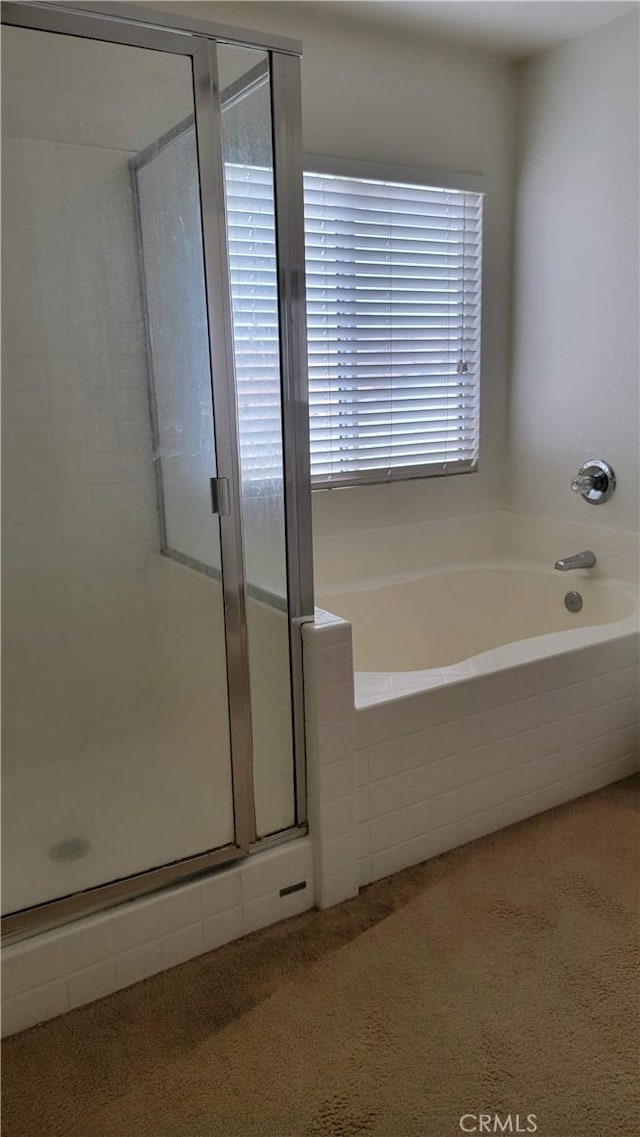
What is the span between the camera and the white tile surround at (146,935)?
171 cm

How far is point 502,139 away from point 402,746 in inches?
96.0

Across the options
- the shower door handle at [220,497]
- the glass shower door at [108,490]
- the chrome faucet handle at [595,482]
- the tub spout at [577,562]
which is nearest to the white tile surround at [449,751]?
the glass shower door at [108,490]

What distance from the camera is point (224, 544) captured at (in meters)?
1.87

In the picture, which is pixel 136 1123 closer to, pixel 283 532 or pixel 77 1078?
pixel 77 1078

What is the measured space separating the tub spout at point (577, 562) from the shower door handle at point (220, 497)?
5.34 ft

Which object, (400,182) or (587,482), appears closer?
(400,182)

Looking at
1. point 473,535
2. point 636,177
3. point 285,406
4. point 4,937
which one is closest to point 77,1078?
point 4,937

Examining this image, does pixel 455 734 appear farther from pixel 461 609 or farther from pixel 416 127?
pixel 416 127

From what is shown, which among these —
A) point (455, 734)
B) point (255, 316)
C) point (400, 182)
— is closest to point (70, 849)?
point (455, 734)

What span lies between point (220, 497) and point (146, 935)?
97 cm

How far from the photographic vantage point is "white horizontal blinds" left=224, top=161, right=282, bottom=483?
1.76 meters

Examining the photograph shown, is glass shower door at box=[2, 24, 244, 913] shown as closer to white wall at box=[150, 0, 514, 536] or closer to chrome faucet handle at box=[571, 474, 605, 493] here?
white wall at box=[150, 0, 514, 536]

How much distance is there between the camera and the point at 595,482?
311 cm

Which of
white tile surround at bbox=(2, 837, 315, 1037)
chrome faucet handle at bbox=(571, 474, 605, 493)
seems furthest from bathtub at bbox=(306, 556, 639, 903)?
chrome faucet handle at bbox=(571, 474, 605, 493)
